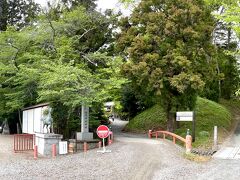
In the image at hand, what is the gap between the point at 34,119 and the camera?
65.6 feet

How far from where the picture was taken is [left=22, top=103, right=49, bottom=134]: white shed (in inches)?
736

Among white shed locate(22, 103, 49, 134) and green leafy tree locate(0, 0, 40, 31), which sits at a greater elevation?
green leafy tree locate(0, 0, 40, 31)

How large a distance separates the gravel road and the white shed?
10.3 ft

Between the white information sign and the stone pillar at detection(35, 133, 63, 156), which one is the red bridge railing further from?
the white information sign

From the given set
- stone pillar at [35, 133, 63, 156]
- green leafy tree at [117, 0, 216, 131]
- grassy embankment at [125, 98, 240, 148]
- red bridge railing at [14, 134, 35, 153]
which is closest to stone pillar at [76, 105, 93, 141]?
stone pillar at [35, 133, 63, 156]

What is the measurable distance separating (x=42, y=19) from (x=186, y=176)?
1665cm

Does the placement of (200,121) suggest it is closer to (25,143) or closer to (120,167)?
(25,143)

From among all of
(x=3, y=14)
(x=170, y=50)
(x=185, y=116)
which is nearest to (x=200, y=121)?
(x=170, y=50)

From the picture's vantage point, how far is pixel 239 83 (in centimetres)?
3794

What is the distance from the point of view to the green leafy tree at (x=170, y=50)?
21547mm

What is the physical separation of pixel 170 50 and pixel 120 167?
36.1ft

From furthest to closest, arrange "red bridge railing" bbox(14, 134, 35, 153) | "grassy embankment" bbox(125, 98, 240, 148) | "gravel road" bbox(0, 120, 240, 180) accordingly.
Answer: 1. "grassy embankment" bbox(125, 98, 240, 148)
2. "red bridge railing" bbox(14, 134, 35, 153)
3. "gravel road" bbox(0, 120, 240, 180)

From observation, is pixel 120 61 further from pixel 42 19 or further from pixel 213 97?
pixel 213 97

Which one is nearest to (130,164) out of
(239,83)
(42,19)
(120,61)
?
(120,61)
